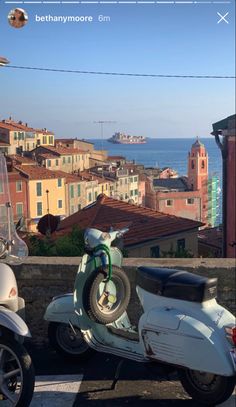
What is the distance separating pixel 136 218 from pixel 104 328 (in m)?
17.0

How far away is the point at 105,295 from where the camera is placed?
3348mm

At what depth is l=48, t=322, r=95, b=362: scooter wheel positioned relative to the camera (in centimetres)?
366

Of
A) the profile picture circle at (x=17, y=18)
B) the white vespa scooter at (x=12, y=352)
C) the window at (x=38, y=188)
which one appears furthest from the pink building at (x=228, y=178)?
the white vespa scooter at (x=12, y=352)

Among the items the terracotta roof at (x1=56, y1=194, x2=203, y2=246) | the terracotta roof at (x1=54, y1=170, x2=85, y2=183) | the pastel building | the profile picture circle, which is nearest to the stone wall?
the profile picture circle

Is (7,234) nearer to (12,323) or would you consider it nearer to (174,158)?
(12,323)

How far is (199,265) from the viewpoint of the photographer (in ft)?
12.8

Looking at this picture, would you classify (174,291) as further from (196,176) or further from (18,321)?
(196,176)

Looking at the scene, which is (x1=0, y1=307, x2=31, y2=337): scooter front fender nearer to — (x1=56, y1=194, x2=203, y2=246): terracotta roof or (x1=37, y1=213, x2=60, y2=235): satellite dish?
(x1=37, y1=213, x2=60, y2=235): satellite dish

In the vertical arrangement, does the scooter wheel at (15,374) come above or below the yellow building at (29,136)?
below

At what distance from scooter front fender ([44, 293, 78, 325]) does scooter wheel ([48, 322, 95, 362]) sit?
0.15m

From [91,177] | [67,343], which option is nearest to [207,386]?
[67,343]

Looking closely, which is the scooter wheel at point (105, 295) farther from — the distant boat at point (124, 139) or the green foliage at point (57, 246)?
the distant boat at point (124, 139)

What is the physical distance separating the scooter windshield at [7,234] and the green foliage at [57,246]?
209cm

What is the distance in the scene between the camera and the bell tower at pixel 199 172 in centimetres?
5047
